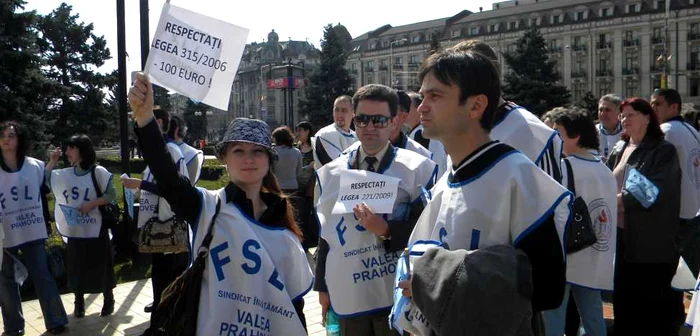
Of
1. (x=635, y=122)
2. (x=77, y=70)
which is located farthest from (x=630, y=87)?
(x=635, y=122)

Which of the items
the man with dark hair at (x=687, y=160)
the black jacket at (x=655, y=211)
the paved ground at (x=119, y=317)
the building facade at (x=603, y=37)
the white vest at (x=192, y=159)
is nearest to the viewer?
the black jacket at (x=655, y=211)

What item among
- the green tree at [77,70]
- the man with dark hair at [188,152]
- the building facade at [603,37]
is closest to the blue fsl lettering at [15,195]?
the man with dark hair at [188,152]

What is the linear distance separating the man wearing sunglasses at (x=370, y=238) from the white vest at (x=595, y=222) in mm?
1577

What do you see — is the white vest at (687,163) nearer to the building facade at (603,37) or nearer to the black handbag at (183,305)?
the black handbag at (183,305)

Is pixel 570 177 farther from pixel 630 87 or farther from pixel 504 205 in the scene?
pixel 630 87

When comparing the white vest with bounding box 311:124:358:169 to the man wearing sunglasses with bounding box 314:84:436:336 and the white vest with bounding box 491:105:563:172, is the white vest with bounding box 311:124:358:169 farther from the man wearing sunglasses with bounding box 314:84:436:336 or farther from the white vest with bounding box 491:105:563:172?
the white vest with bounding box 491:105:563:172

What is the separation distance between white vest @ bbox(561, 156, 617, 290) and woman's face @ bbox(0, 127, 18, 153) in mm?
5298

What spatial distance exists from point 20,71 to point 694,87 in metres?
75.7

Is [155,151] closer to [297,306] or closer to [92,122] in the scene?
[297,306]

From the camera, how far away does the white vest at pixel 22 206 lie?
6.06 metres

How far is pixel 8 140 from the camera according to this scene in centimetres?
611

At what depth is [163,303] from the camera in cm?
272

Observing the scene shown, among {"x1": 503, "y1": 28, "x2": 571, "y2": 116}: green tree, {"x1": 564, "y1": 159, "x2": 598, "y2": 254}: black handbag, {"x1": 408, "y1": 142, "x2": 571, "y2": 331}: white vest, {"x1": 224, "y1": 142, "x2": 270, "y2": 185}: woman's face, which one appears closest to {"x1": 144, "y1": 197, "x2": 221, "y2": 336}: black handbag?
{"x1": 224, "y1": 142, "x2": 270, "y2": 185}: woman's face

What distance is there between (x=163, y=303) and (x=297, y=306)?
0.67 meters
